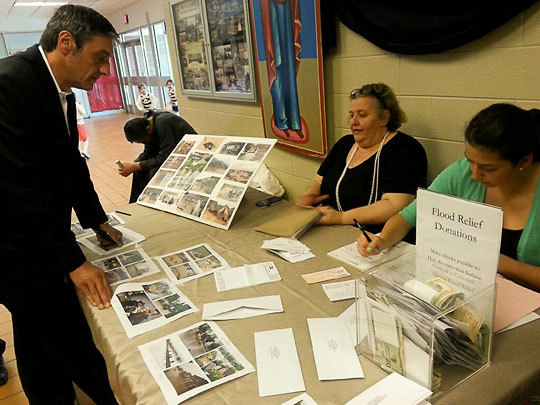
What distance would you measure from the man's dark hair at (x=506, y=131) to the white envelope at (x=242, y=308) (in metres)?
0.76

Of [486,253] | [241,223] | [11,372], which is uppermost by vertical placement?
[486,253]

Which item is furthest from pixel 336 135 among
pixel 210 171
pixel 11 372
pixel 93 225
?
pixel 11 372

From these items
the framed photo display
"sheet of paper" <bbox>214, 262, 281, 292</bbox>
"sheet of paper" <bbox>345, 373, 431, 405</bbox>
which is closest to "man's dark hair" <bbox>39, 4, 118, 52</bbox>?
"sheet of paper" <bbox>214, 262, 281, 292</bbox>

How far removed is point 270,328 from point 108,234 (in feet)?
3.18

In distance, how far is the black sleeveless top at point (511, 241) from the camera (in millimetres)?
1300

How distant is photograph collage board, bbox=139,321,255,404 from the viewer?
2.95ft

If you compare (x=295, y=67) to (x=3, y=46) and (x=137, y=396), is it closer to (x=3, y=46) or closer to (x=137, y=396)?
(x=137, y=396)

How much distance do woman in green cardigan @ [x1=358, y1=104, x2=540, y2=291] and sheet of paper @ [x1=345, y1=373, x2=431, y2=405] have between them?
585mm

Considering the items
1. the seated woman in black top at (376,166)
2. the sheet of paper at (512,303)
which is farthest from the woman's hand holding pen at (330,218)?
the sheet of paper at (512,303)

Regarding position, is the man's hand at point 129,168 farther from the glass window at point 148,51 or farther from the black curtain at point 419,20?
the glass window at point 148,51

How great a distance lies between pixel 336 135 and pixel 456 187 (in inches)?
43.1

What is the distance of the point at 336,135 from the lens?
Result: 7.97 ft

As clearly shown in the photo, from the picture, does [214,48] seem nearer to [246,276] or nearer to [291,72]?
[291,72]

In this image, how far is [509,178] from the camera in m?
1.25
